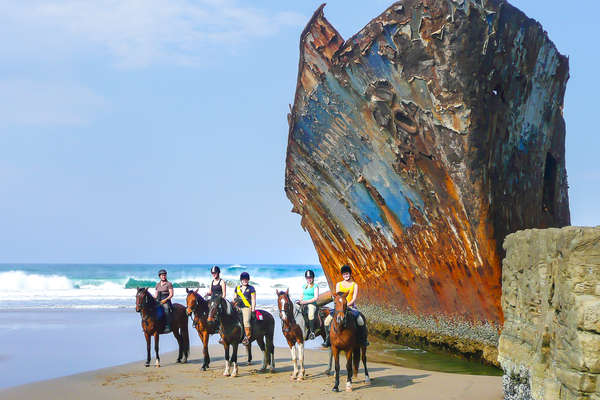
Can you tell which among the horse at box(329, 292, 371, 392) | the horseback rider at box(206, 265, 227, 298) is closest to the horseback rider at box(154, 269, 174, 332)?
the horseback rider at box(206, 265, 227, 298)

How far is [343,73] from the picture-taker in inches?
417

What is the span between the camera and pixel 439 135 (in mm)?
9281

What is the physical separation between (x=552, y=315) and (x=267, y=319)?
A: 18.5 ft

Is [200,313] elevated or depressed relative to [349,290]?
depressed

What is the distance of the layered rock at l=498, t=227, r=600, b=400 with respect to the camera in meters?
3.61

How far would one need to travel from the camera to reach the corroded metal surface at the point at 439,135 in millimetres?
9078

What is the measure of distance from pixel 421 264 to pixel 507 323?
14.3ft

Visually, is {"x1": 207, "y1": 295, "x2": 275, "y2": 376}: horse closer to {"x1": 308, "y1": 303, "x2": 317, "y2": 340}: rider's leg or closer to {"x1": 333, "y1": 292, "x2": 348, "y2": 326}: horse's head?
{"x1": 308, "y1": 303, "x2": 317, "y2": 340}: rider's leg

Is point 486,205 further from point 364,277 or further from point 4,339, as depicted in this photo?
point 4,339

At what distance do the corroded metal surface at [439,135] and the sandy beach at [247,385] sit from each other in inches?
63.1

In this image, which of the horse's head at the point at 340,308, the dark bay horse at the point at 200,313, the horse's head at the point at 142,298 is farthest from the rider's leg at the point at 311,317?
the horse's head at the point at 142,298

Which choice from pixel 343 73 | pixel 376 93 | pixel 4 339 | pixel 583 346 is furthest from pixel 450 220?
pixel 4 339

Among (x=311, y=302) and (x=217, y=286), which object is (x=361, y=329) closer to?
(x=311, y=302)

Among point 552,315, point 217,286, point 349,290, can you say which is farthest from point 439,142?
point 552,315
